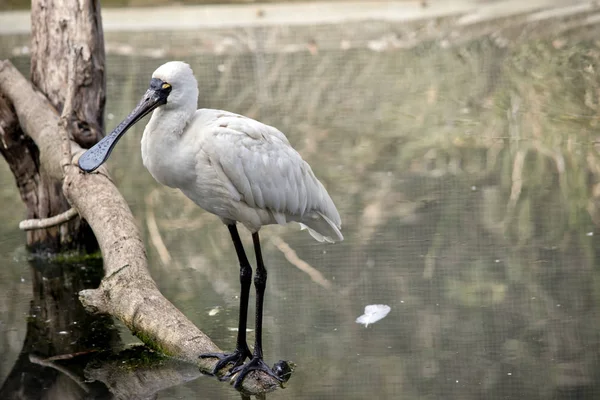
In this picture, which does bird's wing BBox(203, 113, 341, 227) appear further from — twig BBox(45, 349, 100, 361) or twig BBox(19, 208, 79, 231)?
twig BBox(19, 208, 79, 231)

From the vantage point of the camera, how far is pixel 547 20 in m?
11.3

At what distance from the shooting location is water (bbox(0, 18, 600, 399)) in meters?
4.53

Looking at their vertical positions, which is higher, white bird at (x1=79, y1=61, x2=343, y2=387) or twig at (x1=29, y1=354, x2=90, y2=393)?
white bird at (x1=79, y1=61, x2=343, y2=387)

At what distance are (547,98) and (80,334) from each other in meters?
5.35

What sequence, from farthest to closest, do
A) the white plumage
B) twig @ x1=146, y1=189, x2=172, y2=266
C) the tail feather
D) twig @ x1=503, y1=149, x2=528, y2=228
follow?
twig @ x1=503, y1=149, x2=528, y2=228 < twig @ x1=146, y1=189, x2=172, y2=266 < the tail feather < the white plumage

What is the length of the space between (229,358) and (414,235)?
208 cm

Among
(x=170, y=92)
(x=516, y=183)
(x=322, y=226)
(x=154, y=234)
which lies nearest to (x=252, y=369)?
(x=322, y=226)

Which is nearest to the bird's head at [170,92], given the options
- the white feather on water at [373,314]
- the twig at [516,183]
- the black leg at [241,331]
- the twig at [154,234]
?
the black leg at [241,331]

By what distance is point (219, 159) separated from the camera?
165 inches

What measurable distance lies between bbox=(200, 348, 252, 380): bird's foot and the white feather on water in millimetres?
740

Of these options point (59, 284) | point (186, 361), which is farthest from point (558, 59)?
point (186, 361)

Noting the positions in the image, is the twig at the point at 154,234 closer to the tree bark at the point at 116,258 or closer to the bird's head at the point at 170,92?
the tree bark at the point at 116,258

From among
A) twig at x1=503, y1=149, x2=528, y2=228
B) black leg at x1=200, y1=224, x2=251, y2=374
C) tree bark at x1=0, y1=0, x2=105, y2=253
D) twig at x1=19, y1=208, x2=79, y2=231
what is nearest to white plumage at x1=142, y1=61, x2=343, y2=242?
black leg at x1=200, y1=224, x2=251, y2=374

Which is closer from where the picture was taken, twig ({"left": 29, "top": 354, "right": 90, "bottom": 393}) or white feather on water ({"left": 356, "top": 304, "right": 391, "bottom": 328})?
twig ({"left": 29, "top": 354, "right": 90, "bottom": 393})
